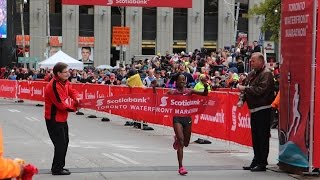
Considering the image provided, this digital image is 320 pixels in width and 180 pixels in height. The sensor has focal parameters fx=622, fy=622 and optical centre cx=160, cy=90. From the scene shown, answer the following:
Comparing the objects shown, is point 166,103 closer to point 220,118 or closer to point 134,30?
point 220,118

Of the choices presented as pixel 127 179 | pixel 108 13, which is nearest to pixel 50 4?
pixel 108 13

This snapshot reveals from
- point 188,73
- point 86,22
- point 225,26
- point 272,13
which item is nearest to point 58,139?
point 188,73

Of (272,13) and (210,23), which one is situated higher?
(210,23)

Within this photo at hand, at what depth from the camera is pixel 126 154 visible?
12219mm

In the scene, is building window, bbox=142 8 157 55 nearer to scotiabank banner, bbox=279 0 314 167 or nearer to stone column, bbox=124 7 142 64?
stone column, bbox=124 7 142 64

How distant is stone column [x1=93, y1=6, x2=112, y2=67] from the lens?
201 ft

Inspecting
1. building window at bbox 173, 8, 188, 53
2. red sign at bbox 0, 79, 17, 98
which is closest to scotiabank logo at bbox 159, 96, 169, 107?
red sign at bbox 0, 79, 17, 98

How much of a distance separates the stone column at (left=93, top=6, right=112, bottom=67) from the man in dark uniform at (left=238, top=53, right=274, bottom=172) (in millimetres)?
51918

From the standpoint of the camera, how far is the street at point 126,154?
9.71 m

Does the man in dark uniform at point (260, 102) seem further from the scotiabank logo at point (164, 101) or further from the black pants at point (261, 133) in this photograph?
the scotiabank logo at point (164, 101)

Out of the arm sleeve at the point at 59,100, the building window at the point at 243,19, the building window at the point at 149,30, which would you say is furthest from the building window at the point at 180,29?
the arm sleeve at the point at 59,100

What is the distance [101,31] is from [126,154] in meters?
50.0

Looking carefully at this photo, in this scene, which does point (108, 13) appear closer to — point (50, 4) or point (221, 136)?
point (50, 4)

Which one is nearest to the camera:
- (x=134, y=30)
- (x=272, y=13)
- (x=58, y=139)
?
(x=58, y=139)
